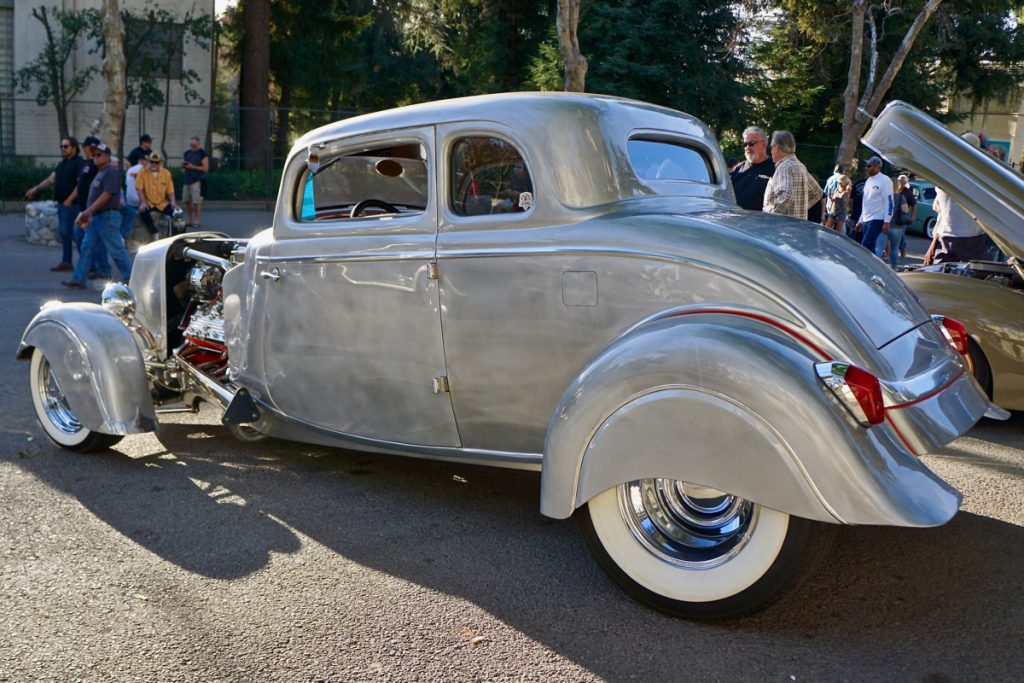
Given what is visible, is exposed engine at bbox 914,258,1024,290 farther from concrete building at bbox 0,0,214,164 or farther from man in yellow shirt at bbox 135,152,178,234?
concrete building at bbox 0,0,214,164

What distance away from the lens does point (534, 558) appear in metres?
4.03

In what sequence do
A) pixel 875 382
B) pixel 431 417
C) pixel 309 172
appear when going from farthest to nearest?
pixel 309 172 < pixel 431 417 < pixel 875 382

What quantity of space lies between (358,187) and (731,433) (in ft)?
8.78

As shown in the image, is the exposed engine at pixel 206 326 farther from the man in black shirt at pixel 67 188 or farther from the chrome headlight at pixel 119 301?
the man in black shirt at pixel 67 188

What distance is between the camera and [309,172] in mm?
5000

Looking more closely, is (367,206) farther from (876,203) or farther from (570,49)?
(570,49)

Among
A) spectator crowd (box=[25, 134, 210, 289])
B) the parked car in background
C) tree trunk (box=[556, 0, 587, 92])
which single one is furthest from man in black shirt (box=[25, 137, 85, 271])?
the parked car in background

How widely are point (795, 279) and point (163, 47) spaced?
27319mm

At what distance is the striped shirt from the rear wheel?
5076 millimetres

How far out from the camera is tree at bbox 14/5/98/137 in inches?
1003

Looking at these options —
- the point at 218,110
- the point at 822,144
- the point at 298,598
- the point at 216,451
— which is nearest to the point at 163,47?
the point at 218,110

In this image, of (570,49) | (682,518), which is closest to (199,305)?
(682,518)

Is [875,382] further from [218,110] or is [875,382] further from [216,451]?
[218,110]

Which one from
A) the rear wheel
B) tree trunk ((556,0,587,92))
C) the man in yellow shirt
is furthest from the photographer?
tree trunk ((556,0,587,92))
